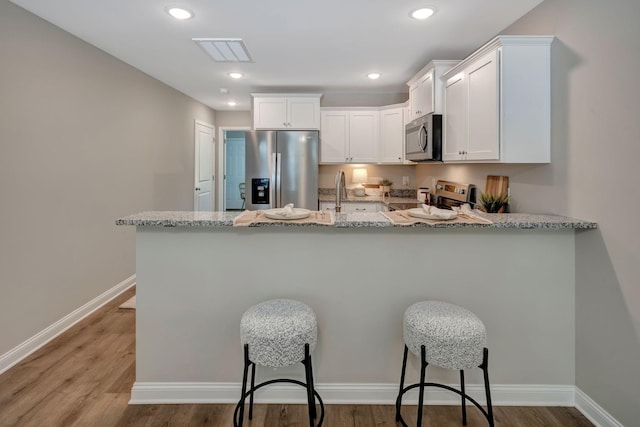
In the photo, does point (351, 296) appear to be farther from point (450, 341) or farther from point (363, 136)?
point (363, 136)

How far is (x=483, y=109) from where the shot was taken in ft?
8.25

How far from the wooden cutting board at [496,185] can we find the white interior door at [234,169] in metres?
6.98

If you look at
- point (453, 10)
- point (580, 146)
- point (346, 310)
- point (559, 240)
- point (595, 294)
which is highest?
point (453, 10)

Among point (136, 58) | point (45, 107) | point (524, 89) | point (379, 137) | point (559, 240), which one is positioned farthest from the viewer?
point (379, 137)

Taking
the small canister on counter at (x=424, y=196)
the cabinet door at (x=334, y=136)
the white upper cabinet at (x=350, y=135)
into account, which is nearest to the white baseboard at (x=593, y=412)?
the small canister on counter at (x=424, y=196)

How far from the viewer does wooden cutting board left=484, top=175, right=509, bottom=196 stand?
2.73m

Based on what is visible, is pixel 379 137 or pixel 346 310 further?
pixel 379 137

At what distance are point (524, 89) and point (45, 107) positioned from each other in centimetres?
333

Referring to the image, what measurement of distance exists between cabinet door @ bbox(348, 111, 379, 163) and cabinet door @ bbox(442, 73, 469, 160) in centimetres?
177

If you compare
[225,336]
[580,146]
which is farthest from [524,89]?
[225,336]

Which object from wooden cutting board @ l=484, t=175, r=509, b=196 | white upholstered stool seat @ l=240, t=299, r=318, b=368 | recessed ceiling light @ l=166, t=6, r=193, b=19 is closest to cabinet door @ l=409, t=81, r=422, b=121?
wooden cutting board @ l=484, t=175, r=509, b=196

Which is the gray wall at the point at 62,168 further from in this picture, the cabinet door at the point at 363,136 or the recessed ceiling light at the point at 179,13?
the cabinet door at the point at 363,136

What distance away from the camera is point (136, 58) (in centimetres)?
373

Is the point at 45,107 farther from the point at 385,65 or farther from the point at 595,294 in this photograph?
the point at 595,294
